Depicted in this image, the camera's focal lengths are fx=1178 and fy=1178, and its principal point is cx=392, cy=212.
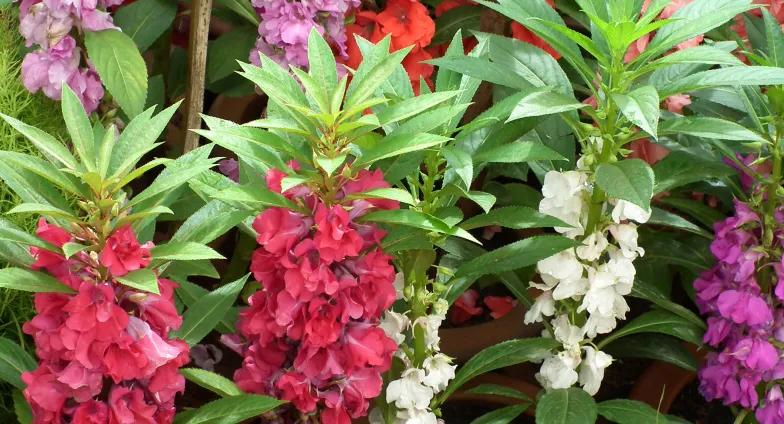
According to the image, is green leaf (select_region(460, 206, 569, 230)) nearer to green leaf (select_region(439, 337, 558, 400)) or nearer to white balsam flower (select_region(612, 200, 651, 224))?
white balsam flower (select_region(612, 200, 651, 224))

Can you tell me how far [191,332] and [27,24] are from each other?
19.4 inches

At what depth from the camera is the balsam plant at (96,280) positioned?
113 cm

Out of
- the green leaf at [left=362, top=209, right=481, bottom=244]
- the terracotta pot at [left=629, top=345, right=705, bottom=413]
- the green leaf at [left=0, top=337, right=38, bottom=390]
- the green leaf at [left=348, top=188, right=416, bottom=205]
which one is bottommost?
the terracotta pot at [left=629, top=345, right=705, bottom=413]

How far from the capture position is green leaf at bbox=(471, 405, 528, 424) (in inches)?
62.5

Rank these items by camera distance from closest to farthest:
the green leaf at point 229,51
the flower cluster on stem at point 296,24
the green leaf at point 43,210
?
the green leaf at point 43,210 < the flower cluster on stem at point 296,24 < the green leaf at point 229,51

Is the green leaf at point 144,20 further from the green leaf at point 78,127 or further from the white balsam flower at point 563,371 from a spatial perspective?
the white balsam flower at point 563,371

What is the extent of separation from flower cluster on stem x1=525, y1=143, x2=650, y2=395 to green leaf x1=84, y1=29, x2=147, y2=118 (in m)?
0.56

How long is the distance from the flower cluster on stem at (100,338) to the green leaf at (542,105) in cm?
42

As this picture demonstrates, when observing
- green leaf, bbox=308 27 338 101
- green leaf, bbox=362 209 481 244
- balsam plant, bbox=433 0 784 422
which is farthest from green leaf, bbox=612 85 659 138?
green leaf, bbox=308 27 338 101

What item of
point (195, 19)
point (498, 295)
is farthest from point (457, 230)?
point (498, 295)

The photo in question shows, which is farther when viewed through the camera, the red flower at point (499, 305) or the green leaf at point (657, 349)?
the red flower at point (499, 305)

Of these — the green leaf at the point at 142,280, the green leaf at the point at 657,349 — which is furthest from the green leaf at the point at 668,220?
the green leaf at the point at 142,280

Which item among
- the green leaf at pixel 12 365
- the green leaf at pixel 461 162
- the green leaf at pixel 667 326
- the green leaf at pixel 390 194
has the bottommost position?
the green leaf at pixel 667 326

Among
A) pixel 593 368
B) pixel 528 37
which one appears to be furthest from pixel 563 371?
pixel 528 37
